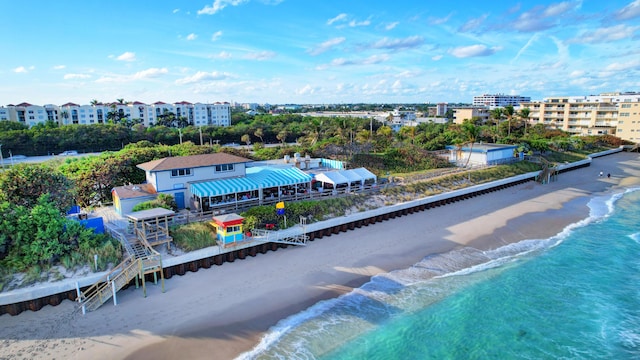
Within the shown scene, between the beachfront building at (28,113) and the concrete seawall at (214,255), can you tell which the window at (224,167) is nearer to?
the concrete seawall at (214,255)

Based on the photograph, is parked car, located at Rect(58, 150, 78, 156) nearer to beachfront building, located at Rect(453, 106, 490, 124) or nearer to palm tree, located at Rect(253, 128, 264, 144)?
palm tree, located at Rect(253, 128, 264, 144)


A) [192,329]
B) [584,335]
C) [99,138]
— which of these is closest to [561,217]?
[584,335]

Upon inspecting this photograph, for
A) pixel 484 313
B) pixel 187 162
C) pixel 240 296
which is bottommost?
pixel 484 313

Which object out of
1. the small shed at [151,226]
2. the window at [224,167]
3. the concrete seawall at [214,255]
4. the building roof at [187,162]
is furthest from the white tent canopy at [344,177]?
the small shed at [151,226]

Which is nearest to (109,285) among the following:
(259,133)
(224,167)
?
(224,167)

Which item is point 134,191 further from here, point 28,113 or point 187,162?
point 28,113

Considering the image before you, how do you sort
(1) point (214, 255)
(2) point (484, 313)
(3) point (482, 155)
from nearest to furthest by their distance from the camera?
1. (2) point (484, 313)
2. (1) point (214, 255)
3. (3) point (482, 155)
